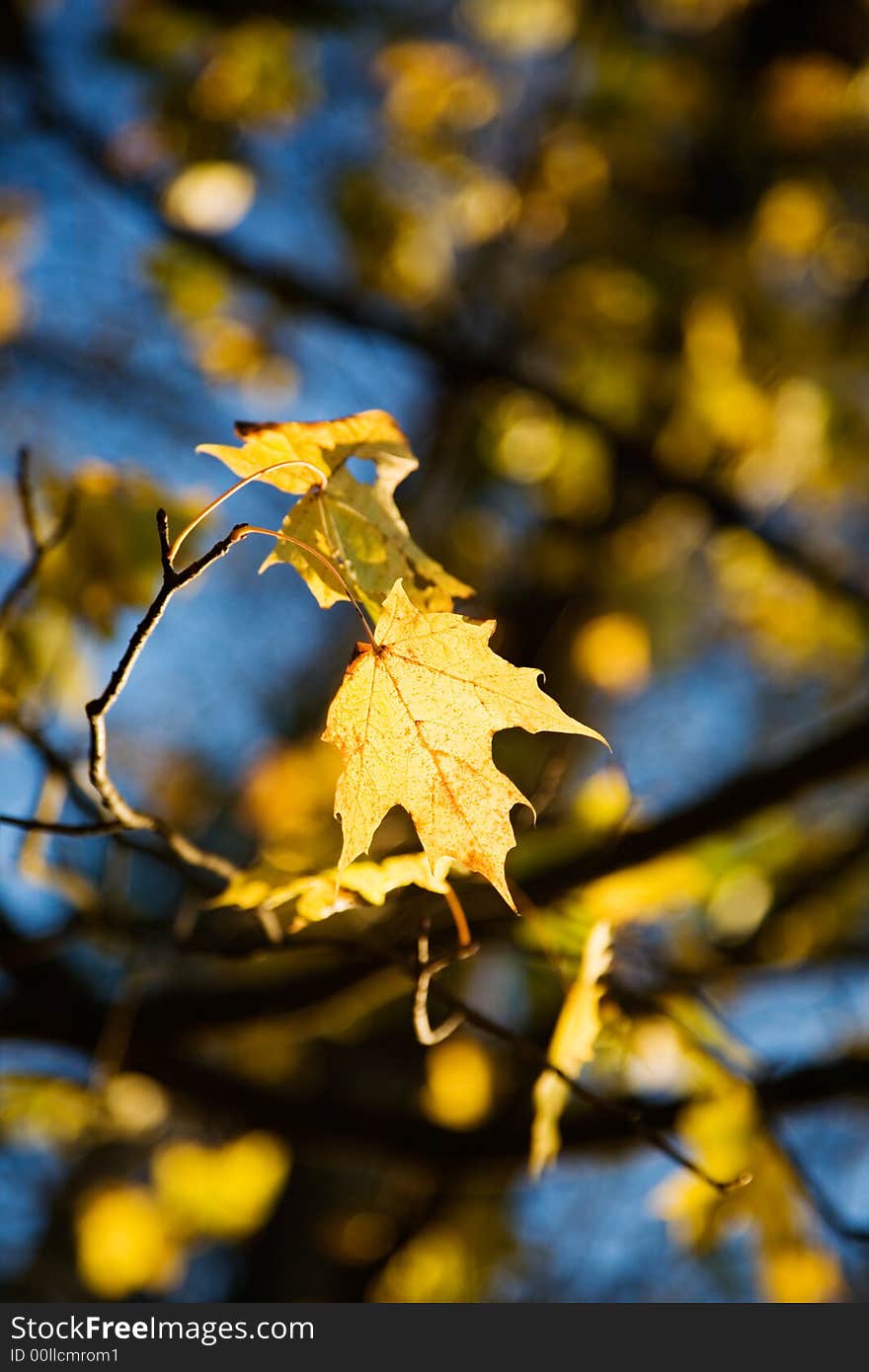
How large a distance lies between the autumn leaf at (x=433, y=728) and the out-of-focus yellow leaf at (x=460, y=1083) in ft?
5.62

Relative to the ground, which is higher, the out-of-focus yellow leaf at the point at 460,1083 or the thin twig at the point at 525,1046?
the thin twig at the point at 525,1046

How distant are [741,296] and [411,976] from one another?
10.8ft

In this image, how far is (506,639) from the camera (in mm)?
3135

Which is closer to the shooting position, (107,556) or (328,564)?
(328,564)

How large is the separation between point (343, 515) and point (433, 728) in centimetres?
21

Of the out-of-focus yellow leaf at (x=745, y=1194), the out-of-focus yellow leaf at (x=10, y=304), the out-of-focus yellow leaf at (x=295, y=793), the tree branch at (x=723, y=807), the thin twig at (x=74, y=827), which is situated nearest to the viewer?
the thin twig at (x=74, y=827)

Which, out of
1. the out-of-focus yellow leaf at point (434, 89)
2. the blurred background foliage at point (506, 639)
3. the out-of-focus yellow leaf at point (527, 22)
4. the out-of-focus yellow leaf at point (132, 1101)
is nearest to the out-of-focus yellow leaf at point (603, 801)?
the blurred background foliage at point (506, 639)

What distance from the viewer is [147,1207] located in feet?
8.00

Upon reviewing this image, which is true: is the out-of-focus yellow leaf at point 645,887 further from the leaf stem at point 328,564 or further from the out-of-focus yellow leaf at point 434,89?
the out-of-focus yellow leaf at point 434,89

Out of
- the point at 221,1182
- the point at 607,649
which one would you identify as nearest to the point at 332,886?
the point at 221,1182

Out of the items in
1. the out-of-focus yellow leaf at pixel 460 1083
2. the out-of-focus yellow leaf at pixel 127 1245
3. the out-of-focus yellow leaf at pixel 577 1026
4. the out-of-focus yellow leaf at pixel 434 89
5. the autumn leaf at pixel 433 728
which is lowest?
the out-of-focus yellow leaf at pixel 127 1245

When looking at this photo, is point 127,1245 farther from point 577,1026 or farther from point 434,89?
point 434,89

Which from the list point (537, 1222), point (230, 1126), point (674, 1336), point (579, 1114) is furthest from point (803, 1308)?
point (537, 1222)

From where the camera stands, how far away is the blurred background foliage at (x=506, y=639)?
1342 mm
